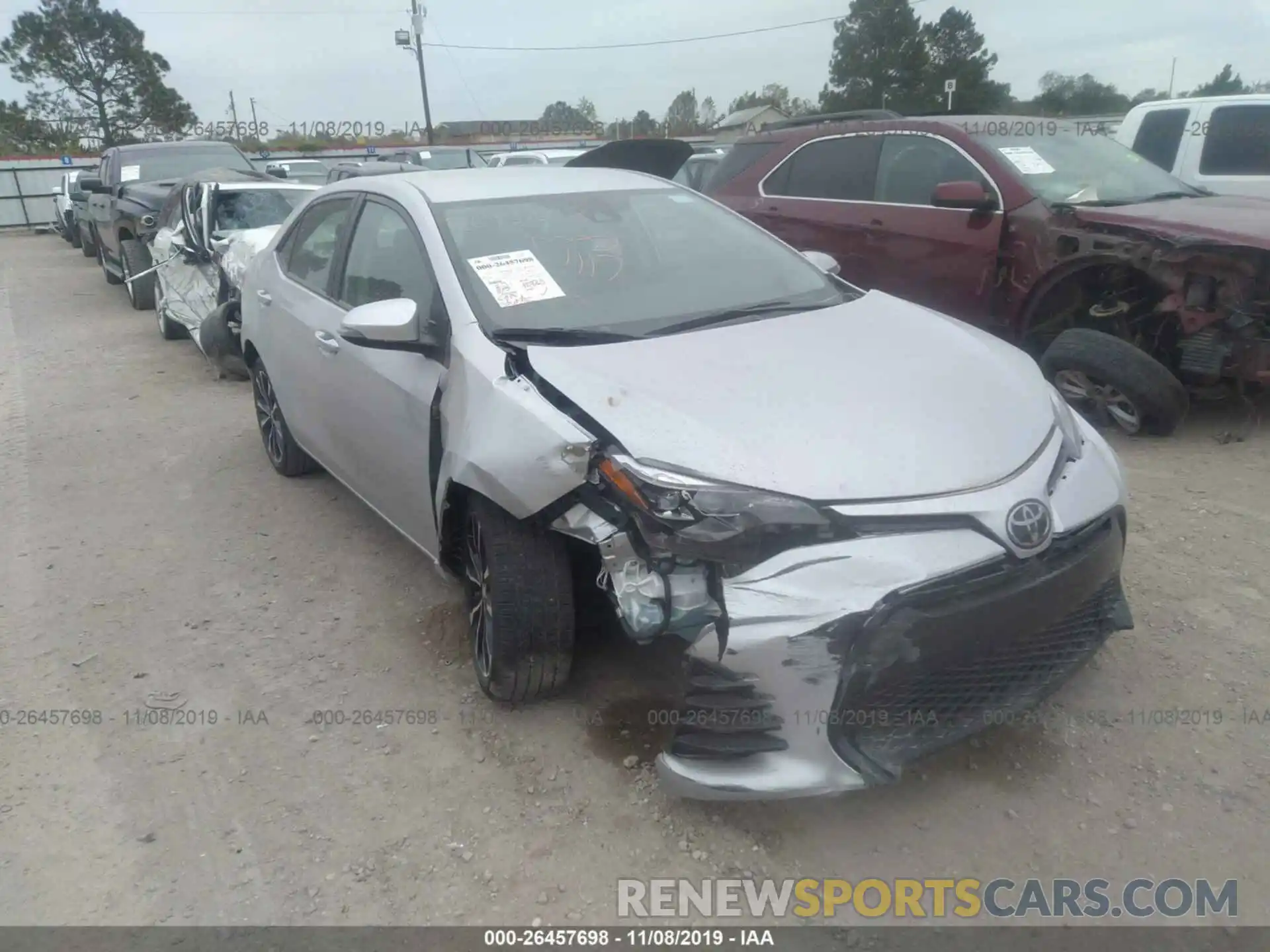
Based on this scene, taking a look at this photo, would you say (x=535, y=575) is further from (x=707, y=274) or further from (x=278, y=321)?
(x=278, y=321)

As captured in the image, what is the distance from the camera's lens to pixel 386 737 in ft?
9.75

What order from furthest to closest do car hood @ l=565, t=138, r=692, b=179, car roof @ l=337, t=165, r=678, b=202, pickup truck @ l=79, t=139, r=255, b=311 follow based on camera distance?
pickup truck @ l=79, t=139, r=255, b=311, car hood @ l=565, t=138, r=692, b=179, car roof @ l=337, t=165, r=678, b=202

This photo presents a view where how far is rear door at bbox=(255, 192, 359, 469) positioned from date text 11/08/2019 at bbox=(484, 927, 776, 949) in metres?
2.33

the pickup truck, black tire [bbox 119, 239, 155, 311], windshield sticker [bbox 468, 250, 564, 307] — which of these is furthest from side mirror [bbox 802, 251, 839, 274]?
black tire [bbox 119, 239, 155, 311]

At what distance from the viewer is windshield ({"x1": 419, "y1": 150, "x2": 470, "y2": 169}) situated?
17.2 meters

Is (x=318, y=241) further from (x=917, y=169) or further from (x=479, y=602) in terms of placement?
(x=917, y=169)

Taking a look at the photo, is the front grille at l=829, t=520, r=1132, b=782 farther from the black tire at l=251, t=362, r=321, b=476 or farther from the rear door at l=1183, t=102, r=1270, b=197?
the rear door at l=1183, t=102, r=1270, b=197

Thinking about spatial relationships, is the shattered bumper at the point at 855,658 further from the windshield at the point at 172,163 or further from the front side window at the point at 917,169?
the windshield at the point at 172,163

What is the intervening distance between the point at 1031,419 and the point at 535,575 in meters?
1.47

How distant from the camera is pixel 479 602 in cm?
304

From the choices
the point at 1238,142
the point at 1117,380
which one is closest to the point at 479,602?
the point at 1117,380

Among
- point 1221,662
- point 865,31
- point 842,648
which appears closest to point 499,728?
point 842,648

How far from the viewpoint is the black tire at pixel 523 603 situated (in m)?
2.72

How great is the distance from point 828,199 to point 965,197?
1255mm
